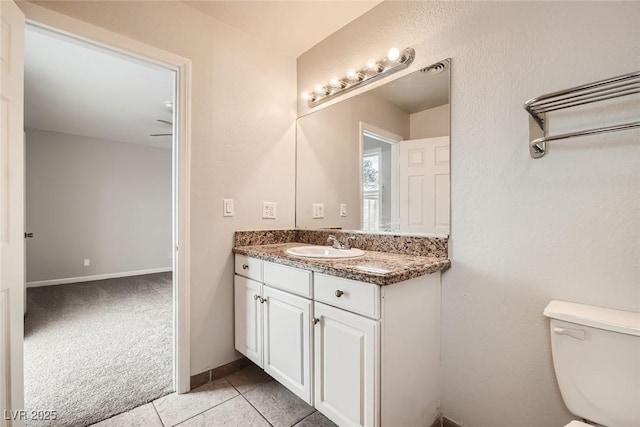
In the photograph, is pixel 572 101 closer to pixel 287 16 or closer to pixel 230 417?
pixel 287 16

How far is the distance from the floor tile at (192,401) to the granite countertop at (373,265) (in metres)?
0.84

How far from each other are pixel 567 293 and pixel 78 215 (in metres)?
5.72

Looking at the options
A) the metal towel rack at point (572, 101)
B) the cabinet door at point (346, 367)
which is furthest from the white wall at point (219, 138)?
the metal towel rack at point (572, 101)

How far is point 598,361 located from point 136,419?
2.01 metres

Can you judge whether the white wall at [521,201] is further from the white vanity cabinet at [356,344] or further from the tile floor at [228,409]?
the tile floor at [228,409]

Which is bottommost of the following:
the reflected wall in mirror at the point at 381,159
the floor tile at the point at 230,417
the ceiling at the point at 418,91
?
the floor tile at the point at 230,417

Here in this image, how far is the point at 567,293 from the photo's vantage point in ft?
3.55

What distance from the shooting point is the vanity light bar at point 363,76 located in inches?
61.2

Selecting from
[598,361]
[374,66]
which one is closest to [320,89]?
[374,66]

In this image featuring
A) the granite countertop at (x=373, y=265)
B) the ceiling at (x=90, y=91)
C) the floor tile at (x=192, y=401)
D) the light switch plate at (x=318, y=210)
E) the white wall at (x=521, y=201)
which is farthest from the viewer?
the ceiling at (x=90, y=91)

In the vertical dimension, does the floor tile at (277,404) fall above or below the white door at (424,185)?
below

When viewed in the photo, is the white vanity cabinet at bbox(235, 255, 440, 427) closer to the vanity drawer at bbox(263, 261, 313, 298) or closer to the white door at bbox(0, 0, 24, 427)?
the vanity drawer at bbox(263, 261, 313, 298)

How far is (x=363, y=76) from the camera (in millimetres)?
1773

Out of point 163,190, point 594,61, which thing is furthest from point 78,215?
point 594,61
